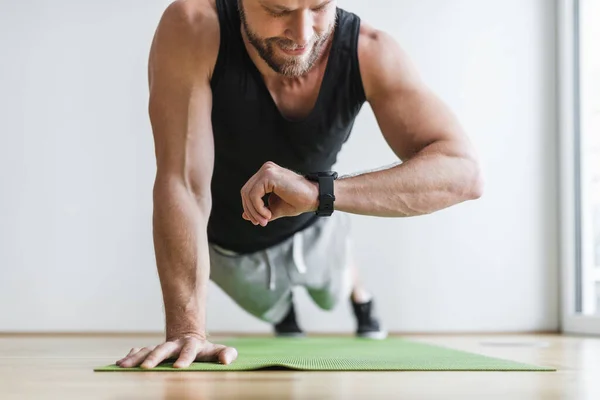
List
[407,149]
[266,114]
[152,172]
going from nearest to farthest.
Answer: [407,149] < [266,114] < [152,172]

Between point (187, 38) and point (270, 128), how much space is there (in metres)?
0.32

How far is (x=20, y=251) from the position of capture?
422cm

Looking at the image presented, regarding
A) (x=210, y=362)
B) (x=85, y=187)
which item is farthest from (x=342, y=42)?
(x=85, y=187)

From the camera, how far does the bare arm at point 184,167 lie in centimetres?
187

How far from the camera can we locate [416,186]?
1.91m

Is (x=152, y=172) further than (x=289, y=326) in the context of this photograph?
Yes

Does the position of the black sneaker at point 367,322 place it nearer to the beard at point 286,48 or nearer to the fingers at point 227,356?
the beard at point 286,48

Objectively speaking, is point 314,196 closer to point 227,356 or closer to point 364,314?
point 227,356

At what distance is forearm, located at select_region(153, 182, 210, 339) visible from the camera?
1.88 metres

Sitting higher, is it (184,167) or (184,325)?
(184,167)

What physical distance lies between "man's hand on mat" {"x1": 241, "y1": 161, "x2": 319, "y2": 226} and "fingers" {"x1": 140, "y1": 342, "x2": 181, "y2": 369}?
30 centimetres

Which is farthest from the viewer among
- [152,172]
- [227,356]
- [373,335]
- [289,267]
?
[152,172]

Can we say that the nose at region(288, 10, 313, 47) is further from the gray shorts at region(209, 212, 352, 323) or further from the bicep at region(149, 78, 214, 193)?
the gray shorts at region(209, 212, 352, 323)

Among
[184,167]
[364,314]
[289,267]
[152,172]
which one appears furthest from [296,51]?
[152,172]
